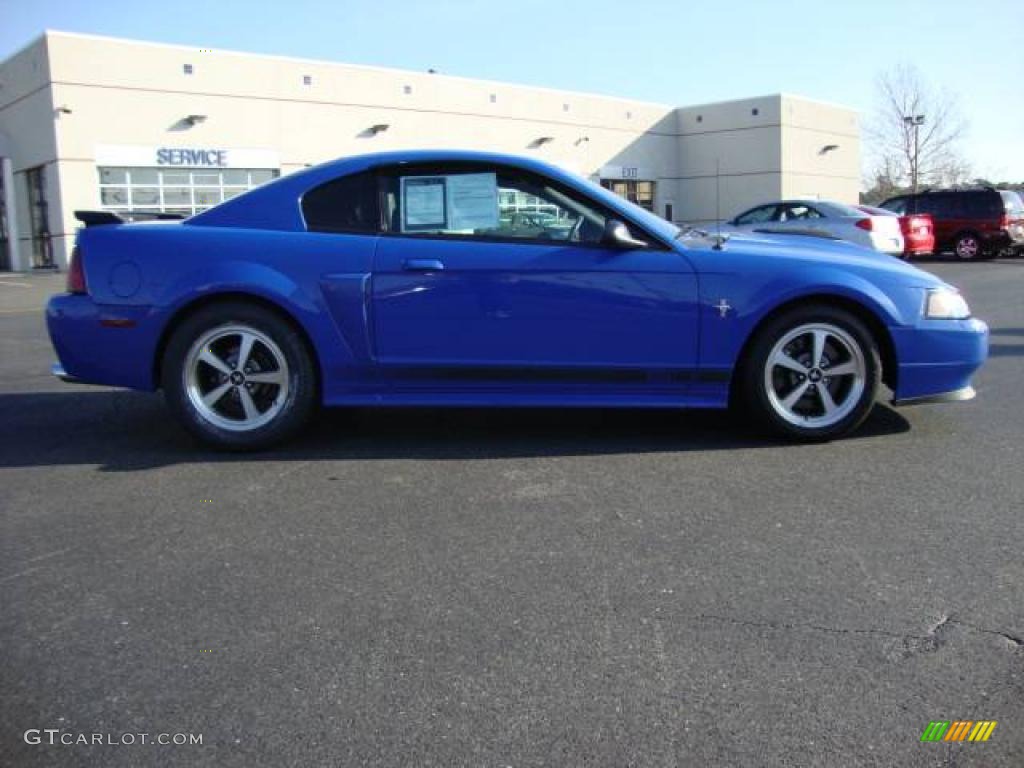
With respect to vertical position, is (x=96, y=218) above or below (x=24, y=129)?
below

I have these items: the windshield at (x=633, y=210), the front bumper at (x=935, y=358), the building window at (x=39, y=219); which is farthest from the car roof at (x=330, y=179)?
the building window at (x=39, y=219)

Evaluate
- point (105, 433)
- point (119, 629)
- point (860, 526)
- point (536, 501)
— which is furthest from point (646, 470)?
point (105, 433)

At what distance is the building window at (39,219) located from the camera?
27.7 metres

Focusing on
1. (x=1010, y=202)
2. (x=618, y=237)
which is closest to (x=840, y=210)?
(x=1010, y=202)

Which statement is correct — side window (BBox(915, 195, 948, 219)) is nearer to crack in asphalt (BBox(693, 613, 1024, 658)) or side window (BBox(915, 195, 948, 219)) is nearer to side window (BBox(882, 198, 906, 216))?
side window (BBox(882, 198, 906, 216))

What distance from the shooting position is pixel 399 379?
181 inches

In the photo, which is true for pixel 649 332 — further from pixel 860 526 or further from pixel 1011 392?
pixel 1011 392

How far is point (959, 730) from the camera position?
7.01 ft

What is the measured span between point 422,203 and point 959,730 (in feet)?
11.5

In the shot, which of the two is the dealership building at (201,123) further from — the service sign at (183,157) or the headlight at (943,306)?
the headlight at (943,306)

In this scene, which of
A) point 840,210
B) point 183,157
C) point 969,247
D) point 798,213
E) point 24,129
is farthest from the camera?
point 183,157

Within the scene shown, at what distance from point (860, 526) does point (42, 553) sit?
323 cm

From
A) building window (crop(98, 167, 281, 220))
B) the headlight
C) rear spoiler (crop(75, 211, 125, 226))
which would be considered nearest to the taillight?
rear spoiler (crop(75, 211, 125, 226))

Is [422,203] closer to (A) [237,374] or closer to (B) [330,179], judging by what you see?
(B) [330,179]
